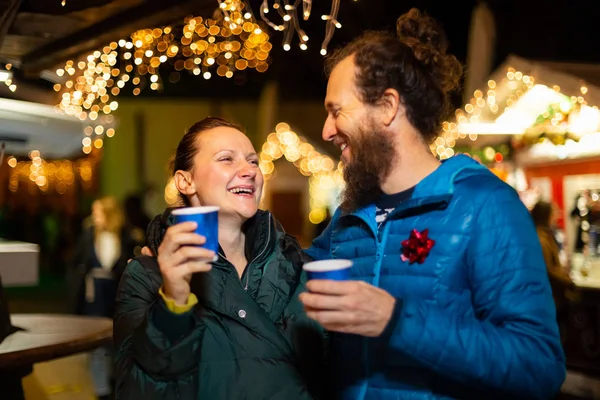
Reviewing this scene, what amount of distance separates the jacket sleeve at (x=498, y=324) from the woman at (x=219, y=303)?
602mm

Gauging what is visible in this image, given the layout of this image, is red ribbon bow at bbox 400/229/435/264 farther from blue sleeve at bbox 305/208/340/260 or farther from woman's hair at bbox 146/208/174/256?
woman's hair at bbox 146/208/174/256

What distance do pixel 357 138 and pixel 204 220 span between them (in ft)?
2.12

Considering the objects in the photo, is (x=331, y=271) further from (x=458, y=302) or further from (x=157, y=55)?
(x=157, y=55)

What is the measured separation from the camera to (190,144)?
8.36ft

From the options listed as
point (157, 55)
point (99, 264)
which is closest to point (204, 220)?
point (157, 55)

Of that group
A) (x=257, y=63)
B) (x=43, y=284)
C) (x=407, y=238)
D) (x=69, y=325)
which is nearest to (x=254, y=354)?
(x=407, y=238)

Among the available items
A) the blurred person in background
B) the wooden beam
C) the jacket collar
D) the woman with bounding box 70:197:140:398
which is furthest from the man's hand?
the woman with bounding box 70:197:140:398

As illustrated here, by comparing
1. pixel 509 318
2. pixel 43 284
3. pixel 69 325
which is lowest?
pixel 43 284

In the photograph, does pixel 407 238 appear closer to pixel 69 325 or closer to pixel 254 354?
pixel 254 354

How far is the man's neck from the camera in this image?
2.16m

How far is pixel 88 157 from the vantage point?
69.7ft

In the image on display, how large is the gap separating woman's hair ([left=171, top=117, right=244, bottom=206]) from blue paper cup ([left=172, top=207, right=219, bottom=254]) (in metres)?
0.66

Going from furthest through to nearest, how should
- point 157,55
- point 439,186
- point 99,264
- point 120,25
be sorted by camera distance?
point 99,264
point 157,55
point 120,25
point 439,186

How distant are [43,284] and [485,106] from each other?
47.4ft
